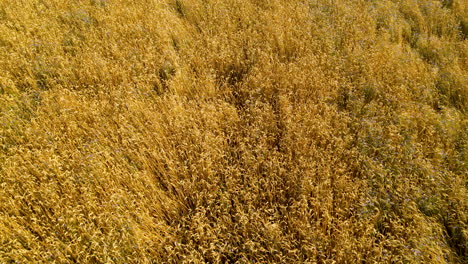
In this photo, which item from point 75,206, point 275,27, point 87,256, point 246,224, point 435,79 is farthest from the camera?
point 275,27

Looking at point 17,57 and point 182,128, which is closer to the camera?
point 182,128

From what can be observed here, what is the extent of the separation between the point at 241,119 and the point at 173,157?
1.00 metres

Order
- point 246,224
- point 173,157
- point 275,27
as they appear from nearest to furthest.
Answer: point 246,224 → point 173,157 → point 275,27

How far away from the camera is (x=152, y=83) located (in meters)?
4.51

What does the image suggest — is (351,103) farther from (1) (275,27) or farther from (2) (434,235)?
(1) (275,27)

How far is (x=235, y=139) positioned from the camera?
11.7ft

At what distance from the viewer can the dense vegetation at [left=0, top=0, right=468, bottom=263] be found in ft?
8.39

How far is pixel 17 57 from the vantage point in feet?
15.8

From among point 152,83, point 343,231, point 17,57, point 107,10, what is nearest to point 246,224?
point 343,231

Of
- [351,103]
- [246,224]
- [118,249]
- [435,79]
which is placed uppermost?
[435,79]

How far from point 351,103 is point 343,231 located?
1957mm

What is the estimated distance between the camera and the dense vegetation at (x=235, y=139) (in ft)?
8.39

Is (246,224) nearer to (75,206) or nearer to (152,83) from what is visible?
(75,206)

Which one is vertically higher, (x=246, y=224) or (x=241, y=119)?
(x=241, y=119)
